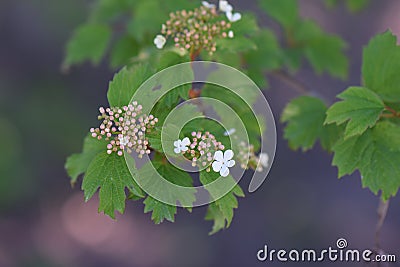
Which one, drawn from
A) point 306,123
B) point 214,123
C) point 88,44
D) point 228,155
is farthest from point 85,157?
point 88,44

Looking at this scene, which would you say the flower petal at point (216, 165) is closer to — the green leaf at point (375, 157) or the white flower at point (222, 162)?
the white flower at point (222, 162)

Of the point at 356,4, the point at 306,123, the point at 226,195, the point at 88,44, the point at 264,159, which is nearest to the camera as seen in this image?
the point at 226,195

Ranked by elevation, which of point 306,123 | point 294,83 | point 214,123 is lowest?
point 214,123

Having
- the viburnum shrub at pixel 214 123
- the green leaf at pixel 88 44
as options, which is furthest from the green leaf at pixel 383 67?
the green leaf at pixel 88 44

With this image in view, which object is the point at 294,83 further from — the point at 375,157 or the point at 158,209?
the point at 158,209

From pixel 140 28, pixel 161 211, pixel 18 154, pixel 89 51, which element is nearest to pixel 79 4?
pixel 18 154

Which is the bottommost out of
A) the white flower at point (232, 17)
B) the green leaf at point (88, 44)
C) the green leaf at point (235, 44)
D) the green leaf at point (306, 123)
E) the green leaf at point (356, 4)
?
the green leaf at point (306, 123)

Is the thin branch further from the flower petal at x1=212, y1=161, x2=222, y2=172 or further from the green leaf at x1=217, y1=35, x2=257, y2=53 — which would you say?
the flower petal at x1=212, y1=161, x2=222, y2=172
